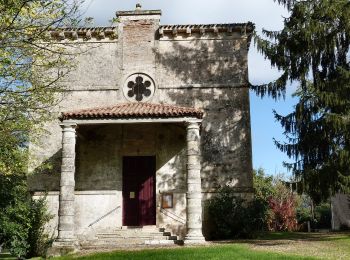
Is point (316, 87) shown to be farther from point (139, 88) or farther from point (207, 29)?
point (139, 88)

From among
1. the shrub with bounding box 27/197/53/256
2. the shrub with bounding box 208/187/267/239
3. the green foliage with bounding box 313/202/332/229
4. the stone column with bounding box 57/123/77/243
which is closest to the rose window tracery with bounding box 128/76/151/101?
the stone column with bounding box 57/123/77/243

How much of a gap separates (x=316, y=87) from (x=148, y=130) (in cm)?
682

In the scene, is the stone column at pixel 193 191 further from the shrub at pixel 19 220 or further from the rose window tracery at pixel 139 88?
the shrub at pixel 19 220

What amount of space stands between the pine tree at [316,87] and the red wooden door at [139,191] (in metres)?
5.36

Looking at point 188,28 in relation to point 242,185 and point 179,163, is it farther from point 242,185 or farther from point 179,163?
point 242,185

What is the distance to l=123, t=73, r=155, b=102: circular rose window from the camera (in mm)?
18500

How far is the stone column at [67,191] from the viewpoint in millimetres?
14095

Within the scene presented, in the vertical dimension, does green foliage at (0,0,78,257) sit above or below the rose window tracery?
below

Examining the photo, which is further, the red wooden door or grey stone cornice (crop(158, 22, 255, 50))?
grey stone cornice (crop(158, 22, 255, 50))

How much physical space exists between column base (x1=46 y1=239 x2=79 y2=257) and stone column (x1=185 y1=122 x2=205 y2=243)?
363cm

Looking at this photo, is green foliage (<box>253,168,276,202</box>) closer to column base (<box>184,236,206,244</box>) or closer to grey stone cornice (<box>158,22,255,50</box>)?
grey stone cornice (<box>158,22,255,50</box>)

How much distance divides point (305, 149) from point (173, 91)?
5955 millimetres

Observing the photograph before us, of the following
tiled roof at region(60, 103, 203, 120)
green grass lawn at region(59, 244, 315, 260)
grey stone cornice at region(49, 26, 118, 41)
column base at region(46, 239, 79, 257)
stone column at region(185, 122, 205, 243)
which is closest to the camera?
green grass lawn at region(59, 244, 315, 260)

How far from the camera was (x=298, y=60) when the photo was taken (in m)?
16.8
